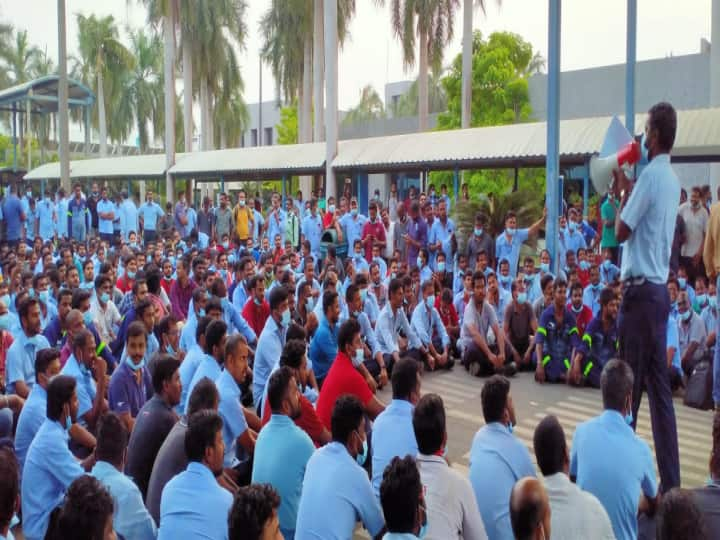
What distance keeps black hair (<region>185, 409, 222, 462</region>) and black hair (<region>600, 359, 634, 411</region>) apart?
1.71 meters

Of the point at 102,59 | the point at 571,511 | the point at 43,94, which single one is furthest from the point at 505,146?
the point at 102,59

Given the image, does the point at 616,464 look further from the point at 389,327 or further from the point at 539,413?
the point at 389,327

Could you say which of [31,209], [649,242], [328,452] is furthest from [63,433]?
[31,209]

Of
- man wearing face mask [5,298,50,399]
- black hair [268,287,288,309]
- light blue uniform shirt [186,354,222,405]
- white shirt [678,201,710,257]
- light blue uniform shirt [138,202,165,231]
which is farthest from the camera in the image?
light blue uniform shirt [138,202,165,231]

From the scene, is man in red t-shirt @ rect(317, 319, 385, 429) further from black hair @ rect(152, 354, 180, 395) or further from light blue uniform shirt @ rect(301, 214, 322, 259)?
light blue uniform shirt @ rect(301, 214, 322, 259)

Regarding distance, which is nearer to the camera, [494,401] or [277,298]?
[494,401]

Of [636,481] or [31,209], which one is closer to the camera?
[636,481]

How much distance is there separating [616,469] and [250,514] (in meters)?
1.63

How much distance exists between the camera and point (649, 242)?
140 inches

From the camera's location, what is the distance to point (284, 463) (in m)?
3.31

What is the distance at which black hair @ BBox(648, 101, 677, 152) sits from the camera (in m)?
3.41

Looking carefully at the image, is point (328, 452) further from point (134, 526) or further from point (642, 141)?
point (642, 141)

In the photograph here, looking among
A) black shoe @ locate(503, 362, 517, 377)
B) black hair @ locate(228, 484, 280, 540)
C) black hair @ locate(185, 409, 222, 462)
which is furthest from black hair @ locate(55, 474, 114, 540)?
black shoe @ locate(503, 362, 517, 377)

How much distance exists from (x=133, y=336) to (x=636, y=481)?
3.02m
